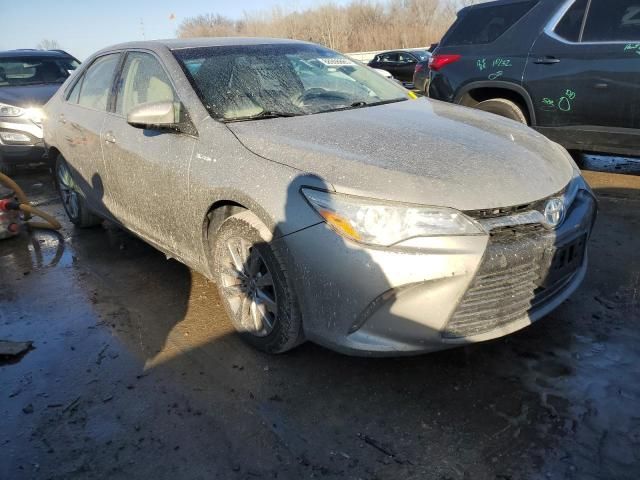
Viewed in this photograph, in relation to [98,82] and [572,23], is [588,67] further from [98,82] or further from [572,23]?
[98,82]

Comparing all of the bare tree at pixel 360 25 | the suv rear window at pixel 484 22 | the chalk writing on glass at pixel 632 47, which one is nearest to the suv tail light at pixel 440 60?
the suv rear window at pixel 484 22

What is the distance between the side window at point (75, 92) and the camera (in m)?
4.60

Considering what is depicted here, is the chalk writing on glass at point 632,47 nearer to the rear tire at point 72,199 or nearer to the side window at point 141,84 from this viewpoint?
the side window at point 141,84

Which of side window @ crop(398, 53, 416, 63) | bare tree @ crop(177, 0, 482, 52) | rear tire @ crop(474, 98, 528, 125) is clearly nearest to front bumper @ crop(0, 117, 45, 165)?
rear tire @ crop(474, 98, 528, 125)

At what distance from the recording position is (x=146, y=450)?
229 centimetres

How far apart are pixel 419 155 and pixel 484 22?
4.24 metres

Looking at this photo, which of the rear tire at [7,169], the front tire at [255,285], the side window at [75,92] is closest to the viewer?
the front tire at [255,285]

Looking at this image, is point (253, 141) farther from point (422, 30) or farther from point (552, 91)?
point (422, 30)

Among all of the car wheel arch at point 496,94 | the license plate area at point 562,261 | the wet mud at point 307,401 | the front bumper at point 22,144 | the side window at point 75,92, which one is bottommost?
the wet mud at point 307,401

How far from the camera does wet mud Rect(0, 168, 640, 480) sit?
84.7 inches

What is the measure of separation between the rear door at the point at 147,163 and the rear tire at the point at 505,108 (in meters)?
3.68

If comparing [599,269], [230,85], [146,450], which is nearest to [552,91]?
[599,269]

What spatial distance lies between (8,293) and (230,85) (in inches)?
91.5

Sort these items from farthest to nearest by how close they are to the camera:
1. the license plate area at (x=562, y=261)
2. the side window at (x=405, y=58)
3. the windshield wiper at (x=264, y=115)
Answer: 1. the side window at (x=405, y=58)
2. the windshield wiper at (x=264, y=115)
3. the license plate area at (x=562, y=261)
